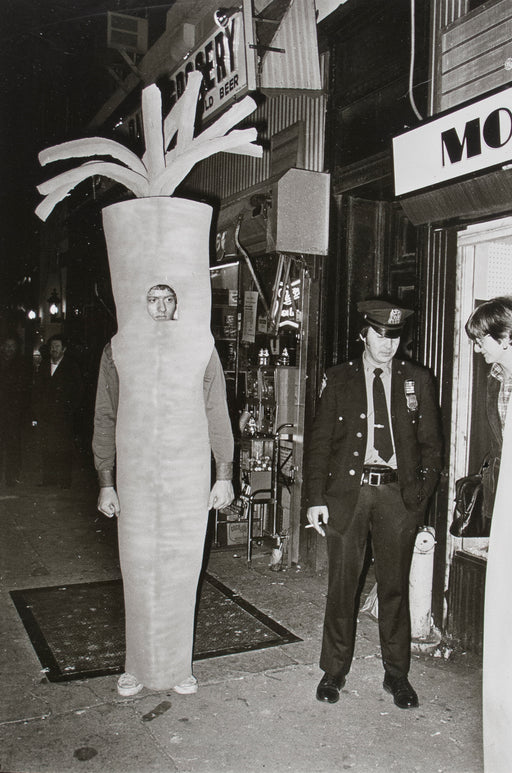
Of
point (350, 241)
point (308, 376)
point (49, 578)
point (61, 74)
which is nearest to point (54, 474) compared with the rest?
point (49, 578)

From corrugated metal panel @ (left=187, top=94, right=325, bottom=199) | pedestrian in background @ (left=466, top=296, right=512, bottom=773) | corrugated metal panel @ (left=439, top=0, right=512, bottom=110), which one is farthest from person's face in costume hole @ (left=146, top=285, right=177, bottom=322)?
corrugated metal panel @ (left=187, top=94, right=325, bottom=199)

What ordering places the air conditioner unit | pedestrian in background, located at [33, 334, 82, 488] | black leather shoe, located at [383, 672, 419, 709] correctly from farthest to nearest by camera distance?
the air conditioner unit
pedestrian in background, located at [33, 334, 82, 488]
black leather shoe, located at [383, 672, 419, 709]

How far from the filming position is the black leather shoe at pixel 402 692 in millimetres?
3891

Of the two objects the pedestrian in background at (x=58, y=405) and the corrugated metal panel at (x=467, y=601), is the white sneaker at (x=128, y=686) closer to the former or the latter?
the corrugated metal panel at (x=467, y=601)

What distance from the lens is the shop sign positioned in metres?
6.62

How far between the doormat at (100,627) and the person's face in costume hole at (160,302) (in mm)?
2339

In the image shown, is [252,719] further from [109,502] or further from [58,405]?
[58,405]

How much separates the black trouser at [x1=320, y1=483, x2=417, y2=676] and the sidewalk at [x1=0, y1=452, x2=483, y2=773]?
0.30 m

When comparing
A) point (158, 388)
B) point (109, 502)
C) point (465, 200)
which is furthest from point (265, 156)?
point (109, 502)

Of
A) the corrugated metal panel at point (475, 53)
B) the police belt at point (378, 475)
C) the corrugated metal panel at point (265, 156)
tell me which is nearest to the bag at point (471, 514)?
the police belt at point (378, 475)

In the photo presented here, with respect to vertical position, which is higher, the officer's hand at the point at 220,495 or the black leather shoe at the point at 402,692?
the officer's hand at the point at 220,495

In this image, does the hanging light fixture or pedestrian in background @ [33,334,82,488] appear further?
the hanging light fixture

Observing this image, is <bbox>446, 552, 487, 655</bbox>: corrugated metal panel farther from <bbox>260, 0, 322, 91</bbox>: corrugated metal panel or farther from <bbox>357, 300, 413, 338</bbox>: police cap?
<bbox>260, 0, 322, 91</bbox>: corrugated metal panel

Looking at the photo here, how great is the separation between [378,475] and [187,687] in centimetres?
173
